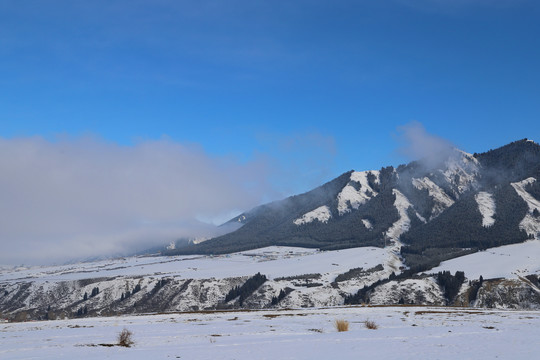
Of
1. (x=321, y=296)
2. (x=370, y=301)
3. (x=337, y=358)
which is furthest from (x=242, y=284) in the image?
(x=337, y=358)

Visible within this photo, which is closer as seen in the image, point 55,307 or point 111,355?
point 111,355

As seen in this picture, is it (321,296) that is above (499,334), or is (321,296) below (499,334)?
A: below

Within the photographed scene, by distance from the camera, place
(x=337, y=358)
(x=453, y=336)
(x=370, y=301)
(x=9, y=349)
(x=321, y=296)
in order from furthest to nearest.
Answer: (x=321, y=296)
(x=370, y=301)
(x=453, y=336)
(x=9, y=349)
(x=337, y=358)

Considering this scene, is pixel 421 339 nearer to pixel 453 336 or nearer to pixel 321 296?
pixel 453 336

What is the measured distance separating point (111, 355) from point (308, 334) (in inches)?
636

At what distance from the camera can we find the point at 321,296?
164m

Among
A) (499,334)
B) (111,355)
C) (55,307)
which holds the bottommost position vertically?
(55,307)

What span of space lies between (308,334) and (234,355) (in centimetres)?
1226

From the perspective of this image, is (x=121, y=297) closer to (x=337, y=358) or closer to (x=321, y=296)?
(x=321, y=296)

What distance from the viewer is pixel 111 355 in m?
23.4

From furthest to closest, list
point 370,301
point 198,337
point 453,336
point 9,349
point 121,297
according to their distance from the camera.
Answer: point 121,297
point 370,301
point 198,337
point 453,336
point 9,349

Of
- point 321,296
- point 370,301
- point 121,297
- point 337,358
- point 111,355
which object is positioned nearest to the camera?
point 337,358

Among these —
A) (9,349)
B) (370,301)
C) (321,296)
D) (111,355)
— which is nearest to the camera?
(111,355)

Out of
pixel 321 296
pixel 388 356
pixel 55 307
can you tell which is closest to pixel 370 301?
pixel 321 296
